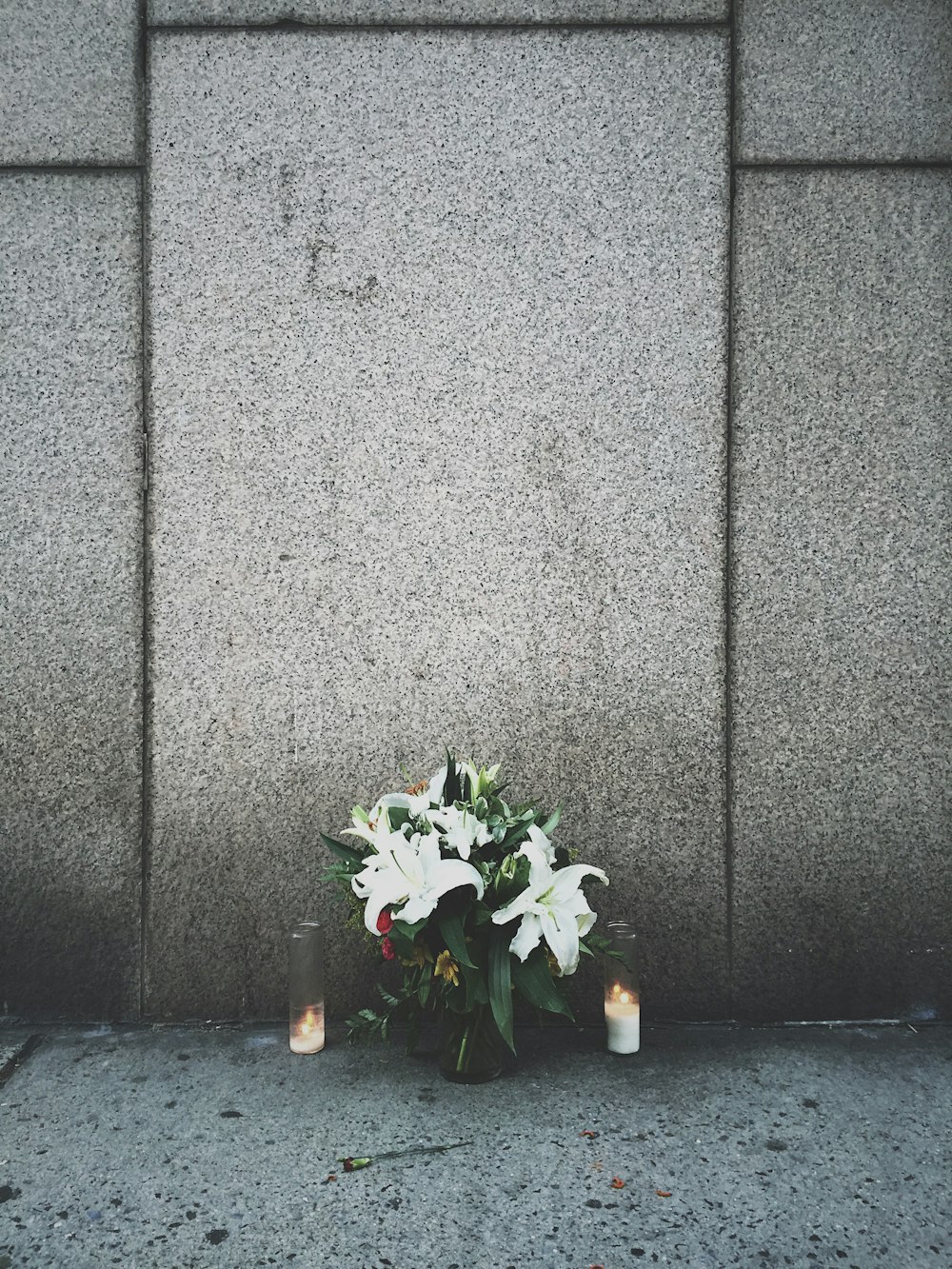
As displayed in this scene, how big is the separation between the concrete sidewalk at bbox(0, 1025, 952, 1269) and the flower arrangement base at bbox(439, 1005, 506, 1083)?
4 centimetres

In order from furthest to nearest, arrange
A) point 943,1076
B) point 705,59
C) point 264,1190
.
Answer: point 705,59
point 943,1076
point 264,1190

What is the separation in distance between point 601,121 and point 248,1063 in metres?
2.93

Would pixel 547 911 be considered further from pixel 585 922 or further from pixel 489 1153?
pixel 489 1153

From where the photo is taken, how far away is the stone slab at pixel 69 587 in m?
2.84

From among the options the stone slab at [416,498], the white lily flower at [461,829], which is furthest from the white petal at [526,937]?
the stone slab at [416,498]

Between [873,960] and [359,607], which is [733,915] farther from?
[359,607]

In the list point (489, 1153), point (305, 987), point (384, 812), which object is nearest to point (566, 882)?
point (384, 812)

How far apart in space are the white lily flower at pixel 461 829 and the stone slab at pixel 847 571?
3.14 feet

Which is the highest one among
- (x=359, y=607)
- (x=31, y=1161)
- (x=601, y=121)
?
(x=601, y=121)

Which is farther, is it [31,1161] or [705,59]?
[705,59]

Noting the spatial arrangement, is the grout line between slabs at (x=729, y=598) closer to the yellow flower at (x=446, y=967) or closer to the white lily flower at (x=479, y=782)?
the white lily flower at (x=479, y=782)

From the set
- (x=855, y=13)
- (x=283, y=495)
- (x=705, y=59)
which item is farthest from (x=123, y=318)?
(x=855, y=13)

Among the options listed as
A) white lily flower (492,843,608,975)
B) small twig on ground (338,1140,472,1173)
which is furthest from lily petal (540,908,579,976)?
small twig on ground (338,1140,472,1173)

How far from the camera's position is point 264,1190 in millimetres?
1979
